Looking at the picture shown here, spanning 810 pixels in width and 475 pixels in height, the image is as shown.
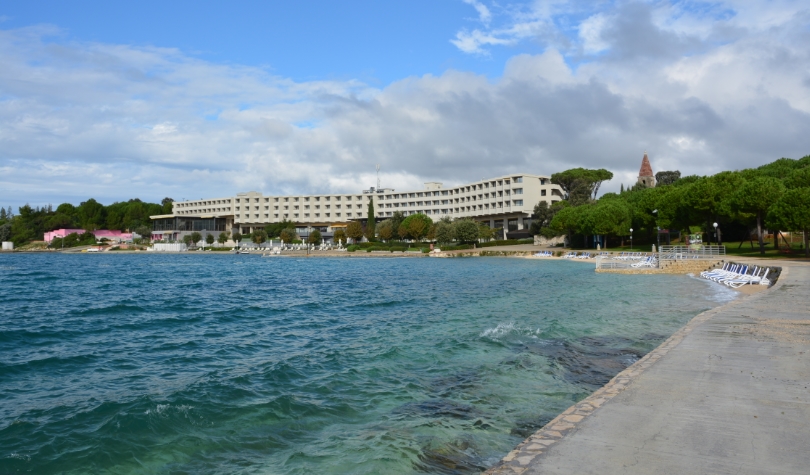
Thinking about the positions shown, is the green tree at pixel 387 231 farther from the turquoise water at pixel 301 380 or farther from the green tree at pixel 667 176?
the turquoise water at pixel 301 380

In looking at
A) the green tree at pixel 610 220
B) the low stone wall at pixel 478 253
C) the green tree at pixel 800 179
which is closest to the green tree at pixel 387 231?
the low stone wall at pixel 478 253

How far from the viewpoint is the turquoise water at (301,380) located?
7.37m

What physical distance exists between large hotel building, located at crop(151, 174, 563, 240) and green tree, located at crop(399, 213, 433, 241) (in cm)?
1296

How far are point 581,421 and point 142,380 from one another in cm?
854

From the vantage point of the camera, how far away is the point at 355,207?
477 feet

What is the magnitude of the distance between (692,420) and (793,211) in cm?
4005

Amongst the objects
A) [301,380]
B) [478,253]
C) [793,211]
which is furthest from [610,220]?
[301,380]

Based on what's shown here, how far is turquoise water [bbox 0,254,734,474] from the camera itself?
7367mm

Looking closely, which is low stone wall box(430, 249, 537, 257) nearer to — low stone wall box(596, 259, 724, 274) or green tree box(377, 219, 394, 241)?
green tree box(377, 219, 394, 241)

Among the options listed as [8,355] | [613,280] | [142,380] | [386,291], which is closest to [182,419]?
[142,380]

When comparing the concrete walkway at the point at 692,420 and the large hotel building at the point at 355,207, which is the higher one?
the large hotel building at the point at 355,207

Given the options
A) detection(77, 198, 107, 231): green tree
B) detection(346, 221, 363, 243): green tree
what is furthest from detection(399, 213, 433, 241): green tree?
detection(77, 198, 107, 231): green tree

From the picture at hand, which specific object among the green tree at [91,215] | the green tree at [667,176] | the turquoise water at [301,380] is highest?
the green tree at [667,176]

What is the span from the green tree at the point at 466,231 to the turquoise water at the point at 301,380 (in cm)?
6866
